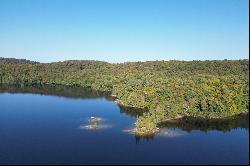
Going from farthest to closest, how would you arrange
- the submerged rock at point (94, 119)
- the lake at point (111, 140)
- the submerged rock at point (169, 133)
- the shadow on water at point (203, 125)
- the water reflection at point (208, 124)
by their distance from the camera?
the submerged rock at point (94, 119)
the water reflection at point (208, 124)
the shadow on water at point (203, 125)
the submerged rock at point (169, 133)
the lake at point (111, 140)

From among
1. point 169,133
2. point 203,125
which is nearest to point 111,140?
point 169,133

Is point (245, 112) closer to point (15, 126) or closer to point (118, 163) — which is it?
point (118, 163)

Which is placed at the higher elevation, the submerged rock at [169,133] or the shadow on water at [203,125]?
the shadow on water at [203,125]

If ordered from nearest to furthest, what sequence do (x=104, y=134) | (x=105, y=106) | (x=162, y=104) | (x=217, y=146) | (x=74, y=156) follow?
(x=74, y=156)
(x=217, y=146)
(x=104, y=134)
(x=162, y=104)
(x=105, y=106)

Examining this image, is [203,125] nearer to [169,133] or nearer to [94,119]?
[169,133]

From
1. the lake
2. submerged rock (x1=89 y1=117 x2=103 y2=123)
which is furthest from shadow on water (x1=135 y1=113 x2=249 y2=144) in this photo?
submerged rock (x1=89 y1=117 x2=103 y2=123)

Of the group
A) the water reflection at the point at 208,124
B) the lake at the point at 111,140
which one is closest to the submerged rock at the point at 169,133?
the lake at the point at 111,140

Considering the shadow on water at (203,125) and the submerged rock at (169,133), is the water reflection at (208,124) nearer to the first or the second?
the shadow on water at (203,125)

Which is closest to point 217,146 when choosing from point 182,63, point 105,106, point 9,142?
point 9,142

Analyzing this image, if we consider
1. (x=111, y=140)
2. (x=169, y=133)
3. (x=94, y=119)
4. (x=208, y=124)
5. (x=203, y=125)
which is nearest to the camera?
(x=111, y=140)
